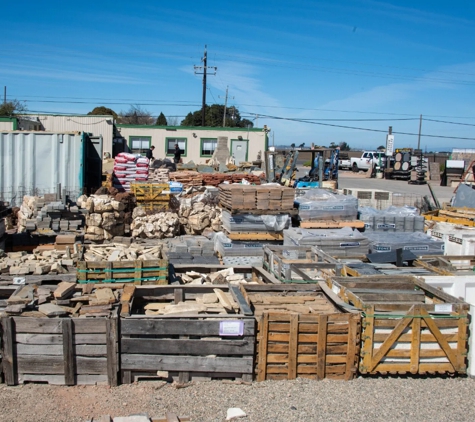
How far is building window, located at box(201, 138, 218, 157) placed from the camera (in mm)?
31891

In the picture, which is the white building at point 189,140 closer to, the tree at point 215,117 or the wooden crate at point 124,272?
the wooden crate at point 124,272

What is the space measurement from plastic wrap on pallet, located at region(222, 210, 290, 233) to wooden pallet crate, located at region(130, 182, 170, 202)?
4869 mm

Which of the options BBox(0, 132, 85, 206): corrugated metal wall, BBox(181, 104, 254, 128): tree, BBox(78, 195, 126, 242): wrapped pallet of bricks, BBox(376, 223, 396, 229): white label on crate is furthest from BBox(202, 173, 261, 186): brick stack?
BBox(181, 104, 254, 128): tree

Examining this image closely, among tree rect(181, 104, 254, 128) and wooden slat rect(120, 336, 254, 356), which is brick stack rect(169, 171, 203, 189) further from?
tree rect(181, 104, 254, 128)

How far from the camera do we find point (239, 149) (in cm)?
3234

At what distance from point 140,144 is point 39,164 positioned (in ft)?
45.5

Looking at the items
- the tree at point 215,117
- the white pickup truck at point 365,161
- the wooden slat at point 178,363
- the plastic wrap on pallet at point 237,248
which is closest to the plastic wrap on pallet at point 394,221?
the plastic wrap on pallet at point 237,248

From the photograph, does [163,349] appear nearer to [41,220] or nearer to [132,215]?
[41,220]

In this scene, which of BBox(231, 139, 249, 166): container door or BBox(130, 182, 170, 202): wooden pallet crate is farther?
BBox(231, 139, 249, 166): container door

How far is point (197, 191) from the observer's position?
64.1 ft

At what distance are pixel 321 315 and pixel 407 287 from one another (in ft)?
7.01

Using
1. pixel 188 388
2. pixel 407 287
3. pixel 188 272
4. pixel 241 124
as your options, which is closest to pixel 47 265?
pixel 188 272

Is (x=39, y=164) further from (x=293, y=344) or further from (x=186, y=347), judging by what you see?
(x=293, y=344)

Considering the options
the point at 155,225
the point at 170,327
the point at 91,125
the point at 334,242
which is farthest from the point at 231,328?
the point at 91,125
